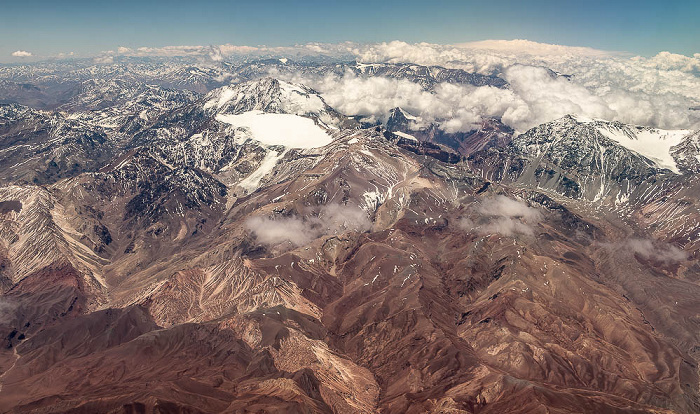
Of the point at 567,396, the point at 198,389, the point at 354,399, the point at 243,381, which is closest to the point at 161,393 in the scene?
the point at 198,389

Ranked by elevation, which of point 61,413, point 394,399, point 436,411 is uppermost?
point 61,413

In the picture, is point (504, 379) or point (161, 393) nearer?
point (161, 393)

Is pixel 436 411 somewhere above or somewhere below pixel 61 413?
below

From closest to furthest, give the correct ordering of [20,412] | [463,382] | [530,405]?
[20,412], [530,405], [463,382]

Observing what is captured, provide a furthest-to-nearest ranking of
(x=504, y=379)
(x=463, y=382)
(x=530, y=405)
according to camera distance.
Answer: (x=463, y=382) → (x=504, y=379) → (x=530, y=405)

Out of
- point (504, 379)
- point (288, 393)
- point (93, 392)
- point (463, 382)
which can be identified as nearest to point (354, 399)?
point (288, 393)

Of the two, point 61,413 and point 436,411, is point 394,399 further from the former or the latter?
point 61,413

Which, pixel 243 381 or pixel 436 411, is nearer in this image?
pixel 436 411

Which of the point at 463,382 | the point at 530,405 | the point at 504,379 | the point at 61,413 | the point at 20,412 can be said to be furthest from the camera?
the point at 463,382

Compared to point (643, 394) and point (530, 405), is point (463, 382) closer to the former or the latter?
point (530, 405)
